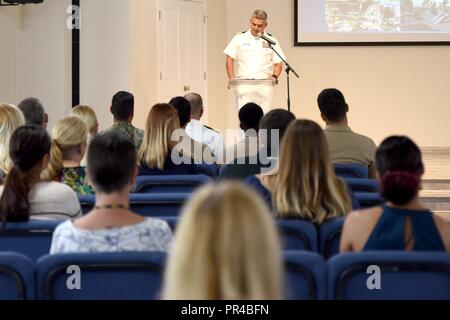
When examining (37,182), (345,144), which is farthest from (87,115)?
(37,182)

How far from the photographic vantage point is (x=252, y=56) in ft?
35.3

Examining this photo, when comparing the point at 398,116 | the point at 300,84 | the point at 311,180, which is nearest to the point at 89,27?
the point at 300,84

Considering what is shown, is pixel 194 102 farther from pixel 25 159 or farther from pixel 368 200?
pixel 25 159

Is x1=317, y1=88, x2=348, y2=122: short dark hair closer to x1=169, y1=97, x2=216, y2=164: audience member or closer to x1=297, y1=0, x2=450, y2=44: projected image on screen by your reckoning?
x1=169, y1=97, x2=216, y2=164: audience member

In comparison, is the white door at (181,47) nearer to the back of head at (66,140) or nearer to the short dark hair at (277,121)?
the short dark hair at (277,121)

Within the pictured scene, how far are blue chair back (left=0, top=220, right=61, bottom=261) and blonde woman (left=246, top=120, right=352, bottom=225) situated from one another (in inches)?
35.8

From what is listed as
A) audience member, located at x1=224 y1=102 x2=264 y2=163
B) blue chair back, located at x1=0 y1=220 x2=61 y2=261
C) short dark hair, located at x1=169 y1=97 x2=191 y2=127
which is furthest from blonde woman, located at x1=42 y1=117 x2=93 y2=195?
short dark hair, located at x1=169 y1=97 x2=191 y2=127

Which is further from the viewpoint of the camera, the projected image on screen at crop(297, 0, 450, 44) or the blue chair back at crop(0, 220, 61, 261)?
the projected image on screen at crop(297, 0, 450, 44)

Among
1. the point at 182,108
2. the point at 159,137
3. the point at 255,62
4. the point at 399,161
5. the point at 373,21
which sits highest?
the point at 373,21

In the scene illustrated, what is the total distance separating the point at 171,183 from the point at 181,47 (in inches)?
273

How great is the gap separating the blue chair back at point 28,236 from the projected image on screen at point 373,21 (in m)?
9.54

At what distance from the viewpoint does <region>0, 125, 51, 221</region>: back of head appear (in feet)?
11.6
